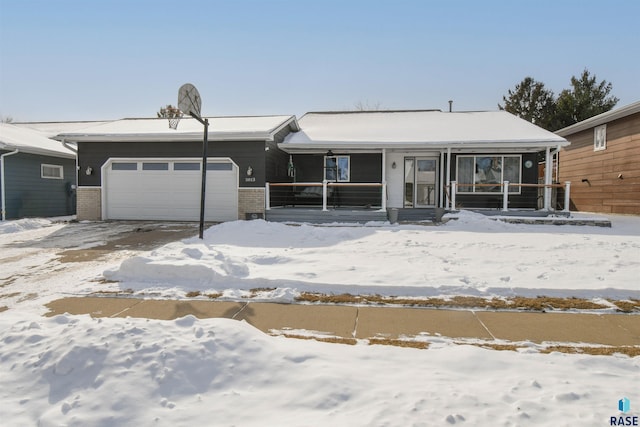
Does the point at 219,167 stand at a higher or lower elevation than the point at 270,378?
higher

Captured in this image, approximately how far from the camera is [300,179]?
14656 mm

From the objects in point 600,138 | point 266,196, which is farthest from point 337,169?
point 600,138

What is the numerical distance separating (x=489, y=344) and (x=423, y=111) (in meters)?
16.1

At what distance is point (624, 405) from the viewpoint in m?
2.17

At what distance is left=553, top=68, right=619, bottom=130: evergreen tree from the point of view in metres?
25.5

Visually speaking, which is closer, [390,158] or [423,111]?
[390,158]

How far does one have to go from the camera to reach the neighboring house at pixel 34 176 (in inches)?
532

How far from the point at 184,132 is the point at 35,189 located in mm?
7083

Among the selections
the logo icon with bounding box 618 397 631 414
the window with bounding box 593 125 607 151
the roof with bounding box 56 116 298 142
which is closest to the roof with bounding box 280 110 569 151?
the roof with bounding box 56 116 298 142

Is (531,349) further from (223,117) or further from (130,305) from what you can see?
(223,117)

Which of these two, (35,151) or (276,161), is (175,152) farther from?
(35,151)

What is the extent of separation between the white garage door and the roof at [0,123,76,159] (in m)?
3.35

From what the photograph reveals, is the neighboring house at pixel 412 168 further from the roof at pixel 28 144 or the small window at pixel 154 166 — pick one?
the roof at pixel 28 144

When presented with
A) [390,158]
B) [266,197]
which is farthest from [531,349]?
[390,158]
